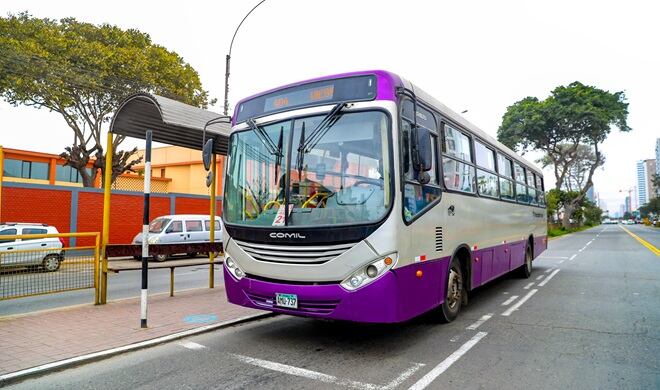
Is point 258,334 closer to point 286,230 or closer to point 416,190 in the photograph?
point 286,230

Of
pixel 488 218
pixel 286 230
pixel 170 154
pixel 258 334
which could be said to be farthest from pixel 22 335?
pixel 170 154

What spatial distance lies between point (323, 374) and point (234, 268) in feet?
6.32

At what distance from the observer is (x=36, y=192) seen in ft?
60.3

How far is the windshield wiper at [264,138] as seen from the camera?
17.9 feet

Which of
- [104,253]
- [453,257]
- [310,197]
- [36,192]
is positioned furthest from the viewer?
[36,192]

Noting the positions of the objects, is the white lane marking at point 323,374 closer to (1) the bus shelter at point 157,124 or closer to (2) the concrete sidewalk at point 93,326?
(2) the concrete sidewalk at point 93,326

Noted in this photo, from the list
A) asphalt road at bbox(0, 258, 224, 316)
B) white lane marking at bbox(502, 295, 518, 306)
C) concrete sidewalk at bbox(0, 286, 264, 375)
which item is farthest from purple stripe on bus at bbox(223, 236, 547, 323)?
asphalt road at bbox(0, 258, 224, 316)

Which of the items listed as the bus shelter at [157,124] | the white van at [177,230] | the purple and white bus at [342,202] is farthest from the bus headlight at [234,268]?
the white van at [177,230]

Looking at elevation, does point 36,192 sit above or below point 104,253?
above

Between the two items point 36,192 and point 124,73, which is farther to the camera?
point 124,73

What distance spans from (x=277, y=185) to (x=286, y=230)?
602mm

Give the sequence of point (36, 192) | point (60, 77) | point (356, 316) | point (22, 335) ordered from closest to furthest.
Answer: point (356, 316) < point (22, 335) < point (36, 192) < point (60, 77)

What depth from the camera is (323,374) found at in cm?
446

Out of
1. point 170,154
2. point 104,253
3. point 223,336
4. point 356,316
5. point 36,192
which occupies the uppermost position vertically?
point 170,154
